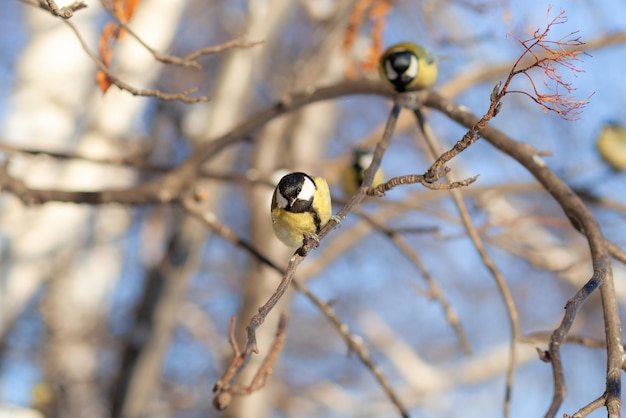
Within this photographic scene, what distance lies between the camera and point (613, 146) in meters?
2.55

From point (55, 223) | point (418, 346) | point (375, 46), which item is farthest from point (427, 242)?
point (375, 46)

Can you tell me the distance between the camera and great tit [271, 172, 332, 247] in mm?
1064

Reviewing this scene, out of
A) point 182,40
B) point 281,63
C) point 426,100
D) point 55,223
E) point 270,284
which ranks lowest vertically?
point 426,100

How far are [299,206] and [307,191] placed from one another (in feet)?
0.10

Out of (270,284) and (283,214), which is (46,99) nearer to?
(270,284)

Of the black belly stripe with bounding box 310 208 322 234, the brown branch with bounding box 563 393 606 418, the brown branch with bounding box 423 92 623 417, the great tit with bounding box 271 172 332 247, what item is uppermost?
the great tit with bounding box 271 172 332 247

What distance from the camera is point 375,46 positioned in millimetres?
1904

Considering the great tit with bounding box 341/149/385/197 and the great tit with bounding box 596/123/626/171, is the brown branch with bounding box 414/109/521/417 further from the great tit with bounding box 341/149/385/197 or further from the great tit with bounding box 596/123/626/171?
the great tit with bounding box 596/123/626/171

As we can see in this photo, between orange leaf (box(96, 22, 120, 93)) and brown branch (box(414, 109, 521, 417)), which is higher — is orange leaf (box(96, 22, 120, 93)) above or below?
above

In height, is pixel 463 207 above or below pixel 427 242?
below

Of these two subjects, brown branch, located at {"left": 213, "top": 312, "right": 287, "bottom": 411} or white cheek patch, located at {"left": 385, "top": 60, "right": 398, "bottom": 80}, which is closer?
brown branch, located at {"left": 213, "top": 312, "right": 287, "bottom": 411}

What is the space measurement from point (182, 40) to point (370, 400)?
3.40 m

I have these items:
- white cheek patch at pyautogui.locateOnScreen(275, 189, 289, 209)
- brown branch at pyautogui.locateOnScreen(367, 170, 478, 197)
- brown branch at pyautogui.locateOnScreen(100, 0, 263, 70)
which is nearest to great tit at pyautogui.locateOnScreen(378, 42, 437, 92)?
brown branch at pyautogui.locateOnScreen(100, 0, 263, 70)

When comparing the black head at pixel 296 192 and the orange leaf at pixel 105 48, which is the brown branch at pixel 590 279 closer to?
the black head at pixel 296 192
